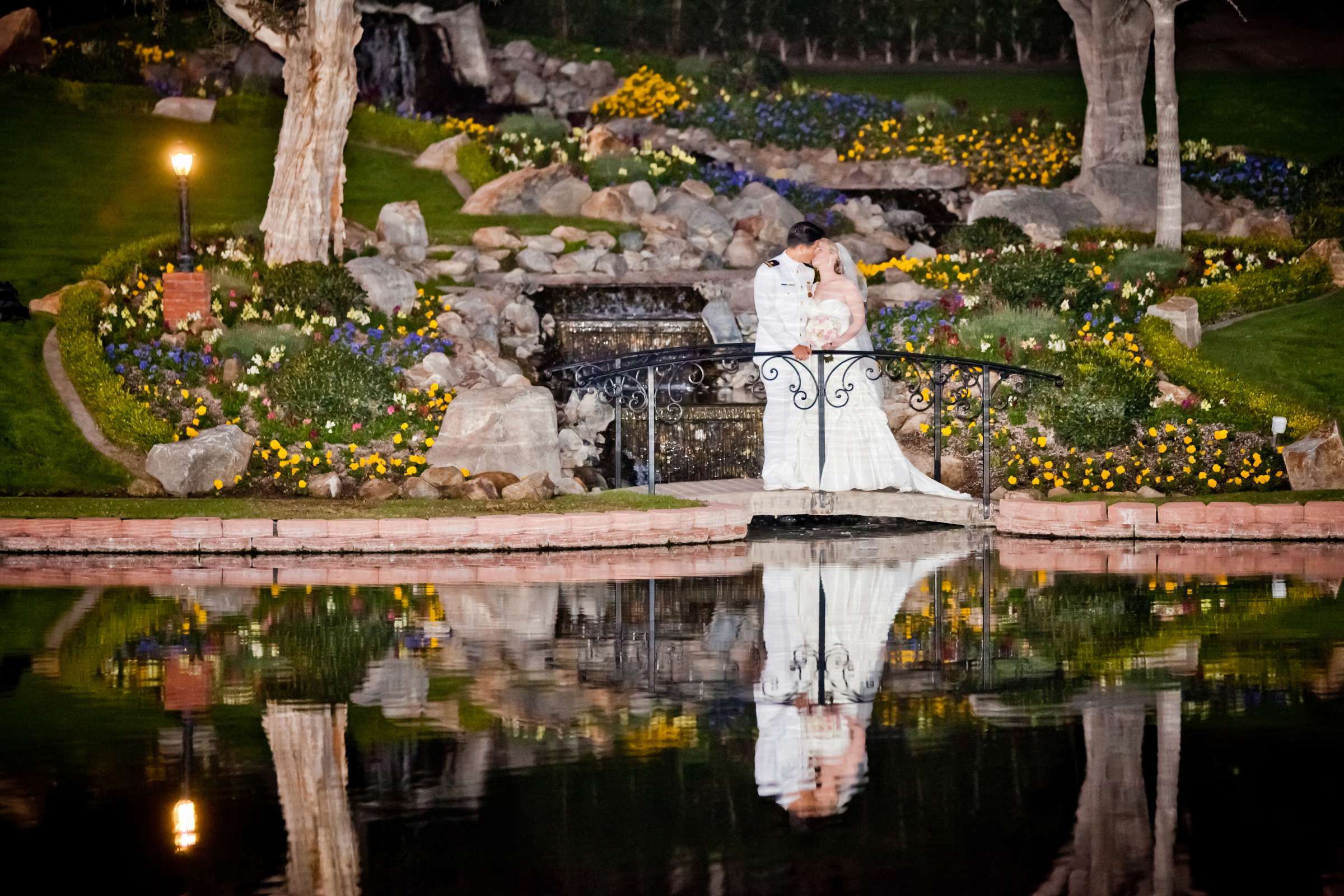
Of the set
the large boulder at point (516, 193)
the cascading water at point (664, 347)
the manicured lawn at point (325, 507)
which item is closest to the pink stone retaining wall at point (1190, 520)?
the manicured lawn at point (325, 507)

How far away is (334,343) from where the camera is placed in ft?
61.0

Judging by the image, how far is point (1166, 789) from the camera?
20.2 ft

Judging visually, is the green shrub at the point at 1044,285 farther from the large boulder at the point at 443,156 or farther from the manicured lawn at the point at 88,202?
the large boulder at the point at 443,156

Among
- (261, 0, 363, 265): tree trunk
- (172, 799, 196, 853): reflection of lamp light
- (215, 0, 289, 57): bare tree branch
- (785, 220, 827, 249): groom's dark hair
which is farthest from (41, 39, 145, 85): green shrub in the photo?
(172, 799, 196, 853): reflection of lamp light

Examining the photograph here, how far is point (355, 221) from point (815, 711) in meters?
18.8

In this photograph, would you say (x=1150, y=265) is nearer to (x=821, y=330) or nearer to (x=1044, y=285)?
(x=1044, y=285)

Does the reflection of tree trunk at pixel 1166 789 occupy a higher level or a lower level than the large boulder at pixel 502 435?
lower

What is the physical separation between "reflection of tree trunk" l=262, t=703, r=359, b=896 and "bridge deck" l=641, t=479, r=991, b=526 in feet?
25.4

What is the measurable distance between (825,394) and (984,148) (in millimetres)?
18031

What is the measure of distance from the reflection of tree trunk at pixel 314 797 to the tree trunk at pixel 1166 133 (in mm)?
18955

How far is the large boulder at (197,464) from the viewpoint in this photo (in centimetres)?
1638

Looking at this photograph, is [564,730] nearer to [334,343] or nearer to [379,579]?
[379,579]

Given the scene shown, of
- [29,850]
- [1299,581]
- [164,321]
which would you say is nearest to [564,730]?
[29,850]

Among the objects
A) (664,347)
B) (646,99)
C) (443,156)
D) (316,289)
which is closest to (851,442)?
(664,347)
